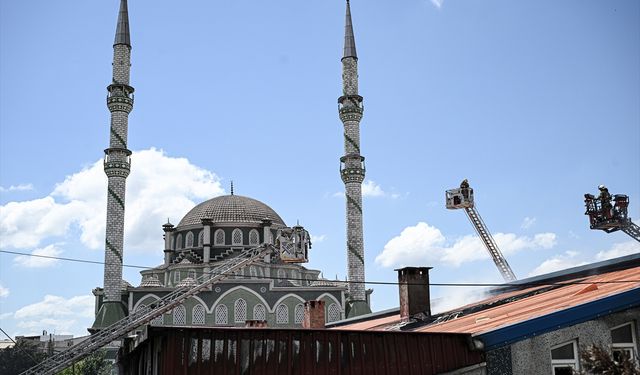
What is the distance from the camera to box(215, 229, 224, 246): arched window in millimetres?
66125

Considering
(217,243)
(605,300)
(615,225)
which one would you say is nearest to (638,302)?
(605,300)

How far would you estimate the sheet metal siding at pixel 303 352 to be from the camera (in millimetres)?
12289

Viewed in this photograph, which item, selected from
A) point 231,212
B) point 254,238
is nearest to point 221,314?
point 254,238

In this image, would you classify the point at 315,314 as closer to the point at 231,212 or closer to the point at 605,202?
the point at 605,202

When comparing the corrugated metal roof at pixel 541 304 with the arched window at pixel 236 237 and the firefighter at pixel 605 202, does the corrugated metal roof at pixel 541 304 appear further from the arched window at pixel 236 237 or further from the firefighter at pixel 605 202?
the arched window at pixel 236 237

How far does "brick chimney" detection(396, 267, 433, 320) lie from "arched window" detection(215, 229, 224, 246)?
47954 millimetres

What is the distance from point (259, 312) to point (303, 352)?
46.0 metres

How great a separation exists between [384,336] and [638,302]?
16.2 ft

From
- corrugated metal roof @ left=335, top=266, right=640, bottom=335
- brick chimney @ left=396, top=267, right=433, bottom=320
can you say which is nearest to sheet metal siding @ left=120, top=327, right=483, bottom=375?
corrugated metal roof @ left=335, top=266, right=640, bottom=335

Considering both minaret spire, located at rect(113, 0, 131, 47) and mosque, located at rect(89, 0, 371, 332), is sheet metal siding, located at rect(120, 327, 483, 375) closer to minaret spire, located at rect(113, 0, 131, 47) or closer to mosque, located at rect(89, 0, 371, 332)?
mosque, located at rect(89, 0, 371, 332)

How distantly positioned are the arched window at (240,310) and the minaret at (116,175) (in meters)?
8.27

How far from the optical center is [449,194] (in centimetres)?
3891

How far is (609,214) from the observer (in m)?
32.7

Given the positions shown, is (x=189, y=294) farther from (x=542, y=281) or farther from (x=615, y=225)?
(x=542, y=281)
